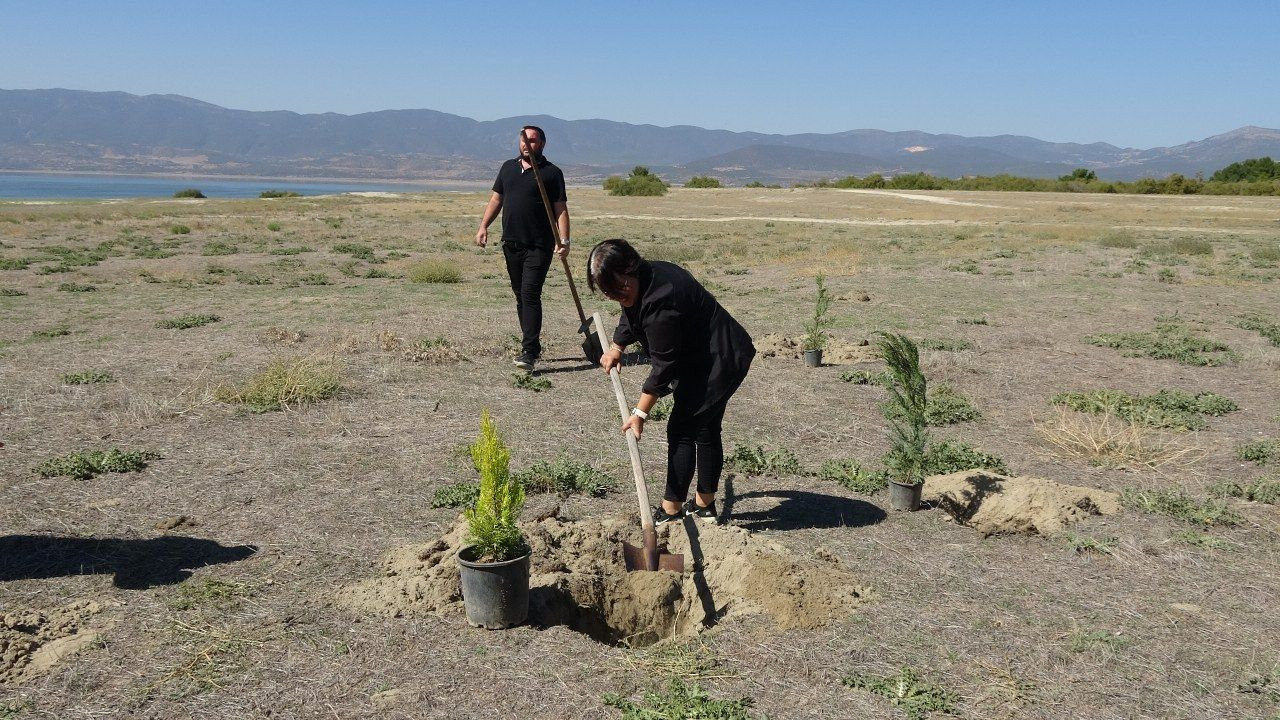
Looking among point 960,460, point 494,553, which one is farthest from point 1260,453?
point 494,553

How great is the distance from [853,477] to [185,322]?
976 centimetres

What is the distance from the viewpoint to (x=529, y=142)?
329 inches

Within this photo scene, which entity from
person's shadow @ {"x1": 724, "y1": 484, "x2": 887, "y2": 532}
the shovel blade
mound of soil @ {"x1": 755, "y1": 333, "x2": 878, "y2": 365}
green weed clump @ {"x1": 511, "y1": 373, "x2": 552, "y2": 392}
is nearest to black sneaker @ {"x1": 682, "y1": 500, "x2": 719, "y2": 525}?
person's shadow @ {"x1": 724, "y1": 484, "x2": 887, "y2": 532}

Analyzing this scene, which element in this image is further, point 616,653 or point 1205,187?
point 1205,187

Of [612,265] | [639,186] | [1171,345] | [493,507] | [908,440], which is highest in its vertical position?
[639,186]

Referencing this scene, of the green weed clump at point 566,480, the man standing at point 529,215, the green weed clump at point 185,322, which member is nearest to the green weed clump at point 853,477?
the green weed clump at point 566,480

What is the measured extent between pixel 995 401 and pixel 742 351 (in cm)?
490

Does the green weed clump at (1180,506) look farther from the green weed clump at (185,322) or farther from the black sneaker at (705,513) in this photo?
the green weed clump at (185,322)

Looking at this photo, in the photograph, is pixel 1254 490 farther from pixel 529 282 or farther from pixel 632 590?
pixel 529 282

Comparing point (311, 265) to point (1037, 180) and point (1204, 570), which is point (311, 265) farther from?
point (1037, 180)

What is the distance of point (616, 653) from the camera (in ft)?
12.5

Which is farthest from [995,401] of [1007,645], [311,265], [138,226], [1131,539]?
[138,226]

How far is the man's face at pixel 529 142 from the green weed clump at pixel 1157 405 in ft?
19.2

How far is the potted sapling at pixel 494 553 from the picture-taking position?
389 cm
